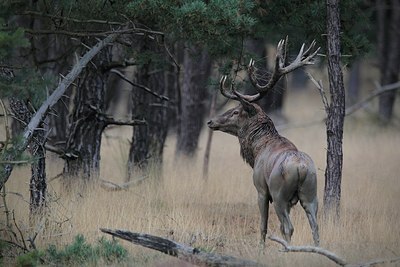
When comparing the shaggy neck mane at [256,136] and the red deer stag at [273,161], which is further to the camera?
the shaggy neck mane at [256,136]

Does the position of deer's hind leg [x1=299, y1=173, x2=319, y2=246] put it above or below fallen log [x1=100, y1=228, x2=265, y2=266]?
above

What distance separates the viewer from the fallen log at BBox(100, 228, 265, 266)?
26.1 feet

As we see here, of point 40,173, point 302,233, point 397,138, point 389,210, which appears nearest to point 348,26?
point 389,210

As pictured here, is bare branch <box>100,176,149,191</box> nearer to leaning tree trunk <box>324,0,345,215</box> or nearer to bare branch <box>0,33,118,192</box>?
bare branch <box>0,33,118,192</box>

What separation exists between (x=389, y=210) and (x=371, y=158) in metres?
5.59

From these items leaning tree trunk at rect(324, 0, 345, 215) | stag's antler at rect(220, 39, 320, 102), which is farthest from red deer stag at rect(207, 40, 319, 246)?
leaning tree trunk at rect(324, 0, 345, 215)

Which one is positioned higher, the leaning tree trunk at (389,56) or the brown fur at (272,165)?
the leaning tree trunk at (389,56)

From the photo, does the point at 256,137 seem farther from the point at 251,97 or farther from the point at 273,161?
the point at 273,161

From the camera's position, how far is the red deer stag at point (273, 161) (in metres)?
9.08

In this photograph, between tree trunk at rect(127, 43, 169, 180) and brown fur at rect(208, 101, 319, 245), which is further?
tree trunk at rect(127, 43, 169, 180)

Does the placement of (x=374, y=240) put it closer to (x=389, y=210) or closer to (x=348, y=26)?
(x=389, y=210)

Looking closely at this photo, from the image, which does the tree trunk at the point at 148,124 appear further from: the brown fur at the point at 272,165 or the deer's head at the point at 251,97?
the brown fur at the point at 272,165

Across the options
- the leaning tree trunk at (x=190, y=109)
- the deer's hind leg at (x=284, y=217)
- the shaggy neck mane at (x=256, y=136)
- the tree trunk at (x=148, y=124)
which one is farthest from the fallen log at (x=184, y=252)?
the leaning tree trunk at (x=190, y=109)

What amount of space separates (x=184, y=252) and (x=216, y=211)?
12.8 ft
